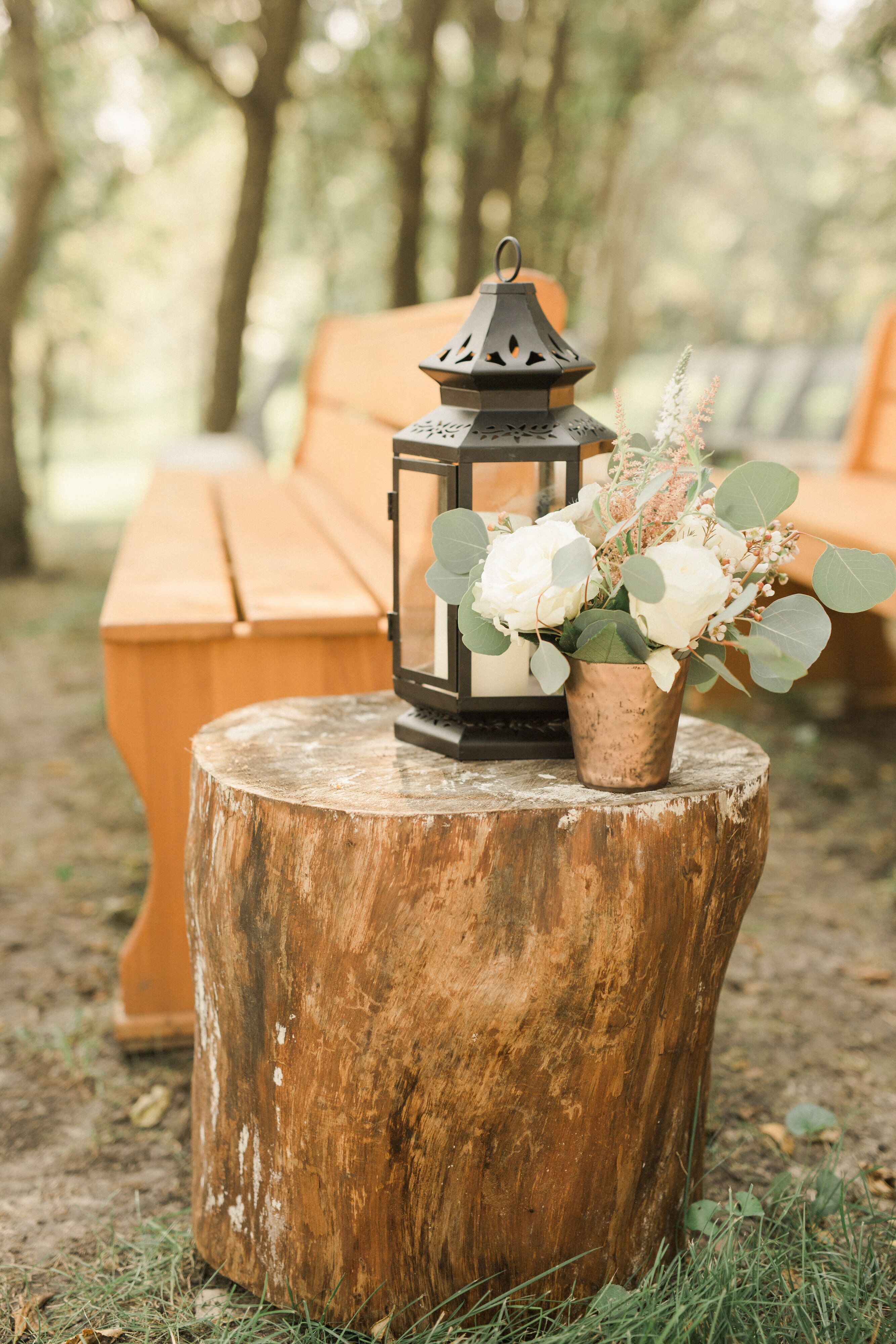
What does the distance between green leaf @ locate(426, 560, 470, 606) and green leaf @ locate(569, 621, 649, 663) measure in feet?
0.60

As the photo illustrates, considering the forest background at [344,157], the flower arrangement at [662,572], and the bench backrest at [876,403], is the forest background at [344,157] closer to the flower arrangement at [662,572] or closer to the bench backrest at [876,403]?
the bench backrest at [876,403]

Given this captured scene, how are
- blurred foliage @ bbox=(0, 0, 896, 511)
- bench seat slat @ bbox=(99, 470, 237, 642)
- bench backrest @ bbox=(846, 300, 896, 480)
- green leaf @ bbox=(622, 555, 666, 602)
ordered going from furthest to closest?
blurred foliage @ bbox=(0, 0, 896, 511) < bench backrest @ bbox=(846, 300, 896, 480) < bench seat slat @ bbox=(99, 470, 237, 642) < green leaf @ bbox=(622, 555, 666, 602)

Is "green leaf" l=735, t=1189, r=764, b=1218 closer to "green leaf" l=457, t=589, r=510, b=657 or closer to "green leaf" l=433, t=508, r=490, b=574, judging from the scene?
"green leaf" l=457, t=589, r=510, b=657

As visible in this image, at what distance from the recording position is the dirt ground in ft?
6.56

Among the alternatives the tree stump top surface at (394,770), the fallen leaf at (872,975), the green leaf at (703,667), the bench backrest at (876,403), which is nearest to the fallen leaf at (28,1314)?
the tree stump top surface at (394,770)

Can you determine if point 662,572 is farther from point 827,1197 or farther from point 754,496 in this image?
point 827,1197

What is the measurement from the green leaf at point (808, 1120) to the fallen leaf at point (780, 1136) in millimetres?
13

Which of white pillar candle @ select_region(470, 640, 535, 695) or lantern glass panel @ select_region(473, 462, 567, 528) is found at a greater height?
lantern glass panel @ select_region(473, 462, 567, 528)

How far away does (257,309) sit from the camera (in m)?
27.4

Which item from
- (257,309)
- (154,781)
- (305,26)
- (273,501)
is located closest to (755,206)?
(257,309)

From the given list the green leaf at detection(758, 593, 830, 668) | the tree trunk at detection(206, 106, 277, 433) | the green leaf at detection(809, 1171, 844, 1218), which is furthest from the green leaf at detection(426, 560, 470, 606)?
the tree trunk at detection(206, 106, 277, 433)

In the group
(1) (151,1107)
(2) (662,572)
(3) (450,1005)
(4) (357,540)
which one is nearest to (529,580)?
(2) (662,572)

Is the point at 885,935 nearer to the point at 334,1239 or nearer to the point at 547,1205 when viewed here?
the point at 547,1205

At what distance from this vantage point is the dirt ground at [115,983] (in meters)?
2.00
